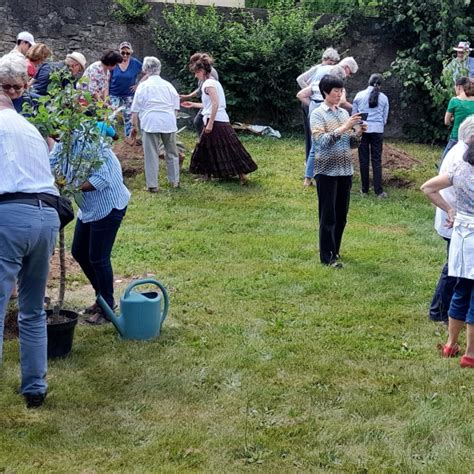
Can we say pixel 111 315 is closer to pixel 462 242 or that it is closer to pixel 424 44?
pixel 462 242

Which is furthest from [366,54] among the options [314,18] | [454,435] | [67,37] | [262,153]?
[454,435]

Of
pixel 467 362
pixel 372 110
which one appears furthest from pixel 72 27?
pixel 467 362

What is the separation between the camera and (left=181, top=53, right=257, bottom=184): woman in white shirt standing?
10625 millimetres

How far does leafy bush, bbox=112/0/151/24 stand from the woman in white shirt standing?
384 cm

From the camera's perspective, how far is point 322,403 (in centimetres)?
463

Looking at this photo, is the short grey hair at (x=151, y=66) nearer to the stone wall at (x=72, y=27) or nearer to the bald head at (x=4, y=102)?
the stone wall at (x=72, y=27)

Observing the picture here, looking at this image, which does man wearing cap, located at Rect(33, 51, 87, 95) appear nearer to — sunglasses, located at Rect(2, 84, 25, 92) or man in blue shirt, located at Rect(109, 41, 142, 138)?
sunglasses, located at Rect(2, 84, 25, 92)

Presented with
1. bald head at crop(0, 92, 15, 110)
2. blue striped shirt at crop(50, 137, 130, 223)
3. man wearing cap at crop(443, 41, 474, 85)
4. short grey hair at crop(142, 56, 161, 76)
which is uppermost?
man wearing cap at crop(443, 41, 474, 85)

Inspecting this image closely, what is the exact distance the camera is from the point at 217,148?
10.8 metres

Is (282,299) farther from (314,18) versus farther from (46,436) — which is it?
(314,18)

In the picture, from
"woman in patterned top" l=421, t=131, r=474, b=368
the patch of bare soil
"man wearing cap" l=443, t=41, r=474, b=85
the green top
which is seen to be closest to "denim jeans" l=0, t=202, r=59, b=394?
"woman in patterned top" l=421, t=131, r=474, b=368

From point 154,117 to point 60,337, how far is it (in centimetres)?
559

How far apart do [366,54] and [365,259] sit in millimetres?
8311

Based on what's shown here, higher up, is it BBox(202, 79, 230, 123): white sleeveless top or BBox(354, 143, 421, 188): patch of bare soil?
BBox(202, 79, 230, 123): white sleeveless top
